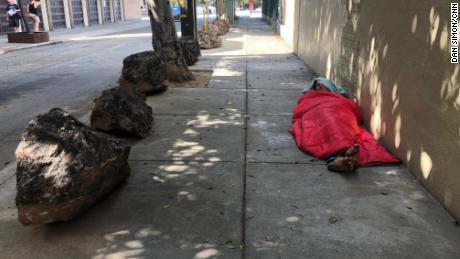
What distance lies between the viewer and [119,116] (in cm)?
506

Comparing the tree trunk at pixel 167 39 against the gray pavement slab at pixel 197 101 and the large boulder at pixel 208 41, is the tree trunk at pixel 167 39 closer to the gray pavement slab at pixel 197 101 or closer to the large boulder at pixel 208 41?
the gray pavement slab at pixel 197 101

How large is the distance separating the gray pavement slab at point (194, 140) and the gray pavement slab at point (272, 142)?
15 centimetres

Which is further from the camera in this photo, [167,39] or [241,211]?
[167,39]

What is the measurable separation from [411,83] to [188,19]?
11.8m

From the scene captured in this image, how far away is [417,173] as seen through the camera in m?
3.89

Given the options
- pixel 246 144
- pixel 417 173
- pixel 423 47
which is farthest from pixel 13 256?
pixel 423 47

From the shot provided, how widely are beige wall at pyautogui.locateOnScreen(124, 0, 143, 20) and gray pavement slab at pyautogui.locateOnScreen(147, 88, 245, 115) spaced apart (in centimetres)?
3948

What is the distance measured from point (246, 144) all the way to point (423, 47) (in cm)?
229

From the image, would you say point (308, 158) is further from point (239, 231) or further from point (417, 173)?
point (239, 231)

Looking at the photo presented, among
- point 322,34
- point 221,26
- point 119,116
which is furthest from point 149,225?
point 221,26

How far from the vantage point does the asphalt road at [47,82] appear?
6355mm

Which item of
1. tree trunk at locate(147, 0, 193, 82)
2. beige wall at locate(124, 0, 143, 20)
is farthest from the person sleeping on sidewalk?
beige wall at locate(124, 0, 143, 20)

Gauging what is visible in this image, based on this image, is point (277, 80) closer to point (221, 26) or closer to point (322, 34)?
point (322, 34)

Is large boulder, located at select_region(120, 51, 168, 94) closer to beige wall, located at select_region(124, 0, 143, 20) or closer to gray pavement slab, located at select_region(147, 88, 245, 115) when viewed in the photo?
gray pavement slab, located at select_region(147, 88, 245, 115)
